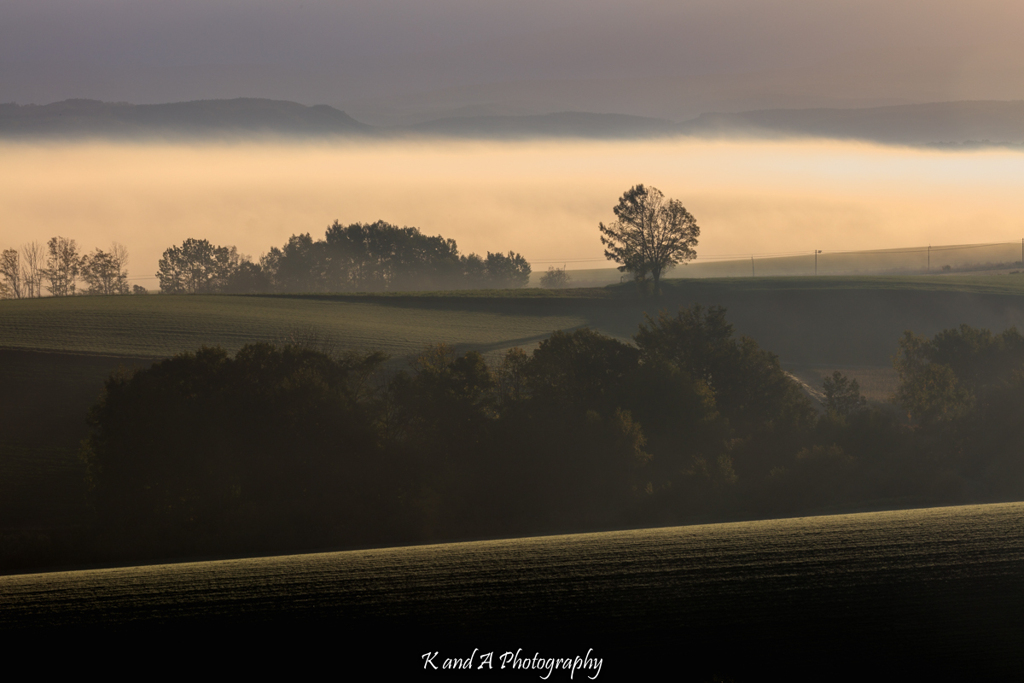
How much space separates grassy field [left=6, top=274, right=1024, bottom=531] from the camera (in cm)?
3709

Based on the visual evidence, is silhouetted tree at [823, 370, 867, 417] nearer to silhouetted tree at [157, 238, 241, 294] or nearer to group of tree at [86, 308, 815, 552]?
group of tree at [86, 308, 815, 552]

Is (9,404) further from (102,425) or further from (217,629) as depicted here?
(217,629)

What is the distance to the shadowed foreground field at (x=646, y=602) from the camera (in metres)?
13.0

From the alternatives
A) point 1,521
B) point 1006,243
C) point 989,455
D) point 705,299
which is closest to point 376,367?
point 1,521

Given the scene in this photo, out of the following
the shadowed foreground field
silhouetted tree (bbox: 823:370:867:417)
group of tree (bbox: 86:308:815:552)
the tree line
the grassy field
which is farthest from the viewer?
silhouetted tree (bbox: 823:370:867:417)

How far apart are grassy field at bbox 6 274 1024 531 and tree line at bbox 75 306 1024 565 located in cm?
550

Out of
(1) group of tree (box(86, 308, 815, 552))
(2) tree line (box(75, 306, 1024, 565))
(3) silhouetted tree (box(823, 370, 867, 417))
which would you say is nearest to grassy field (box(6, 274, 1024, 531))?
(1) group of tree (box(86, 308, 815, 552))

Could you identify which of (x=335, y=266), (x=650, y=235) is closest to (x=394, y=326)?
(x=650, y=235)

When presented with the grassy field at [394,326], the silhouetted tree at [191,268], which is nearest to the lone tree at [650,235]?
Result: the grassy field at [394,326]

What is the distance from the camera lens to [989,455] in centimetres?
3909

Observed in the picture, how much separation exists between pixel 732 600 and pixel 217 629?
9.74 m

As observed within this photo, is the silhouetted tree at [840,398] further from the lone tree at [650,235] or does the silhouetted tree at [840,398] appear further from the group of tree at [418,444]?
the lone tree at [650,235]

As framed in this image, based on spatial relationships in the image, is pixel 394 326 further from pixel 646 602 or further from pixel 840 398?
pixel 646 602

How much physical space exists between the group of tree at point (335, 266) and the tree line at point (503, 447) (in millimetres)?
89440
